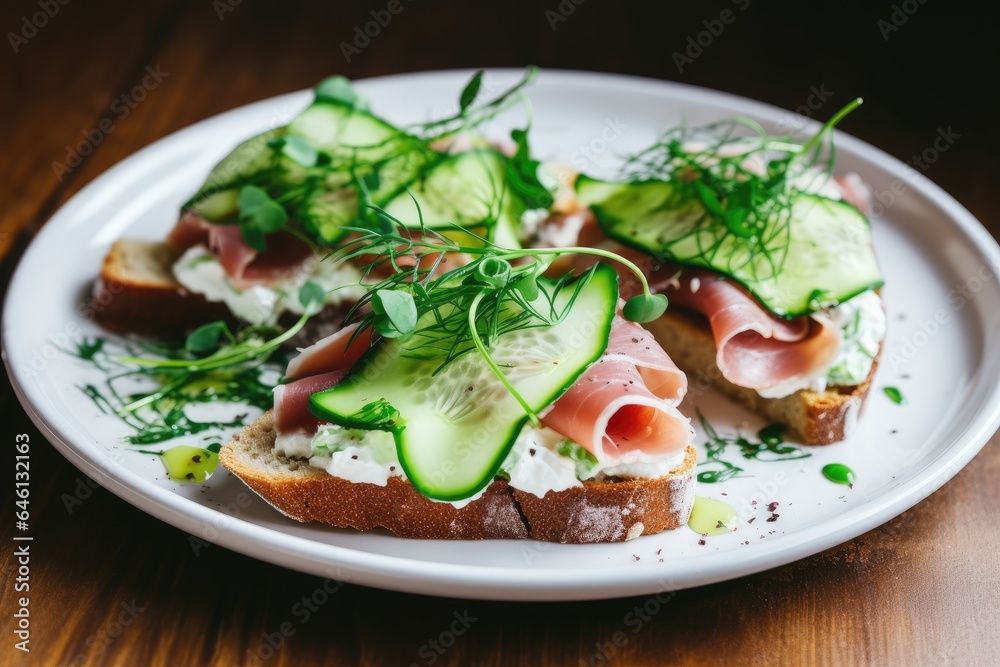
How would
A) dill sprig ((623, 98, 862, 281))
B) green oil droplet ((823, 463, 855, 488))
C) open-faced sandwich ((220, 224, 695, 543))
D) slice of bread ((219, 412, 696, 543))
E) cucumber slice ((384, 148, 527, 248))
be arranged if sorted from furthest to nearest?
cucumber slice ((384, 148, 527, 248)), dill sprig ((623, 98, 862, 281)), green oil droplet ((823, 463, 855, 488)), slice of bread ((219, 412, 696, 543)), open-faced sandwich ((220, 224, 695, 543))

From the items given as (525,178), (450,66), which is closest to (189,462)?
(525,178)

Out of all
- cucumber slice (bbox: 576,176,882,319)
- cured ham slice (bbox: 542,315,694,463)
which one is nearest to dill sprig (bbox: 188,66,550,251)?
cucumber slice (bbox: 576,176,882,319)

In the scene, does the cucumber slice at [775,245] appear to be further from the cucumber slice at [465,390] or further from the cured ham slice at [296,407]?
the cured ham slice at [296,407]

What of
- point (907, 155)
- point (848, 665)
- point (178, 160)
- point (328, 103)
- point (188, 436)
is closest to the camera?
point (848, 665)

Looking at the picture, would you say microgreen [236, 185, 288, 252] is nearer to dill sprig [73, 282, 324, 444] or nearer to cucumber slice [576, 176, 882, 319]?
dill sprig [73, 282, 324, 444]

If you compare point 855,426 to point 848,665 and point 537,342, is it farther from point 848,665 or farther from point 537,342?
point 537,342

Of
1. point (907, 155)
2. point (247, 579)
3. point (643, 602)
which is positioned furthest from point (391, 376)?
point (907, 155)

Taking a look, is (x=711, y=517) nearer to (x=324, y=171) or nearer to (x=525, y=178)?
(x=525, y=178)

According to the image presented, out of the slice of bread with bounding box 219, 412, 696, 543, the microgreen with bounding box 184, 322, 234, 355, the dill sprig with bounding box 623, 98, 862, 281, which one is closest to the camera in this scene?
the slice of bread with bounding box 219, 412, 696, 543
